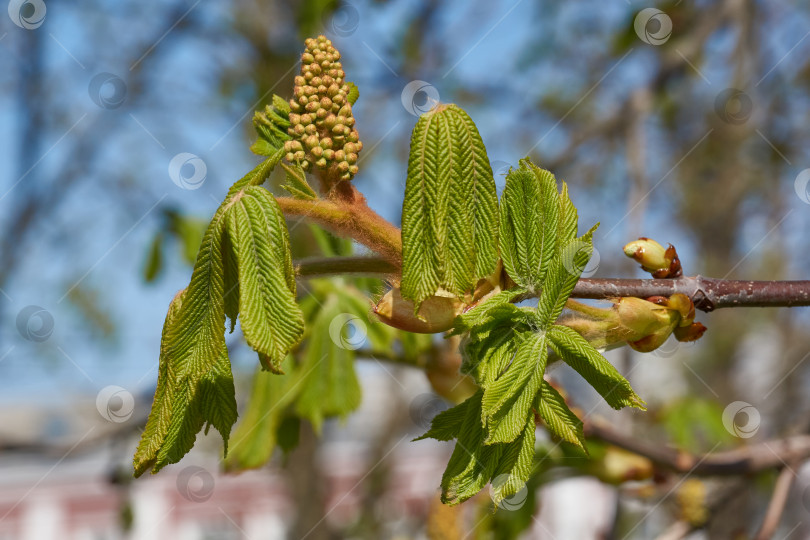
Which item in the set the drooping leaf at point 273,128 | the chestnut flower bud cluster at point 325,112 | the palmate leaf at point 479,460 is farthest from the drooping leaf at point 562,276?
the drooping leaf at point 273,128

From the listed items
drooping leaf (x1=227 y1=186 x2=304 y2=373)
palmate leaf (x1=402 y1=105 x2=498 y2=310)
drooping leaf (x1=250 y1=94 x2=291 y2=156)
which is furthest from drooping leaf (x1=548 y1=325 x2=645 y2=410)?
drooping leaf (x1=250 y1=94 x2=291 y2=156)

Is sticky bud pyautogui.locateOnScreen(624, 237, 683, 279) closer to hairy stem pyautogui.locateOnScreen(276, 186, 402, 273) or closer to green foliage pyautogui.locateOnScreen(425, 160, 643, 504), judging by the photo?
green foliage pyautogui.locateOnScreen(425, 160, 643, 504)

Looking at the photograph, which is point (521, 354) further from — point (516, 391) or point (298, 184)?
point (298, 184)

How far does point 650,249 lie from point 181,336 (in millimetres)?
538

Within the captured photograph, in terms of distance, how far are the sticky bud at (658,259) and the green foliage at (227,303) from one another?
1.39ft

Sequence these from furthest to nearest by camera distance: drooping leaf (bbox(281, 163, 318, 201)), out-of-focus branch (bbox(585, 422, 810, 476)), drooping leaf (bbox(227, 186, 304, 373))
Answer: out-of-focus branch (bbox(585, 422, 810, 476))
drooping leaf (bbox(281, 163, 318, 201))
drooping leaf (bbox(227, 186, 304, 373))

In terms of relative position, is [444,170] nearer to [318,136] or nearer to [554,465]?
[318,136]

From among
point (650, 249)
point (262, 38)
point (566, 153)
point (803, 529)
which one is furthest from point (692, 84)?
point (650, 249)

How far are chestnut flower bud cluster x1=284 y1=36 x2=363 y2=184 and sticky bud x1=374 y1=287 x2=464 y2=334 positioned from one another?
0.14 metres

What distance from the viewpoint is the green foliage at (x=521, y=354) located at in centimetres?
73

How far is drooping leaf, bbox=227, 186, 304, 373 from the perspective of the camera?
703 millimetres

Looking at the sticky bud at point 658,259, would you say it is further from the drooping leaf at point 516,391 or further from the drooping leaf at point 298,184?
the drooping leaf at point 298,184

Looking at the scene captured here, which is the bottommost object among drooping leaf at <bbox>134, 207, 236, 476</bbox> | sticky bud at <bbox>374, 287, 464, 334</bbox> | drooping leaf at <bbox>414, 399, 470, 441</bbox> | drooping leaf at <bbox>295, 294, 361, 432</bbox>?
drooping leaf at <bbox>295, 294, 361, 432</bbox>

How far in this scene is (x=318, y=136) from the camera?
79cm
